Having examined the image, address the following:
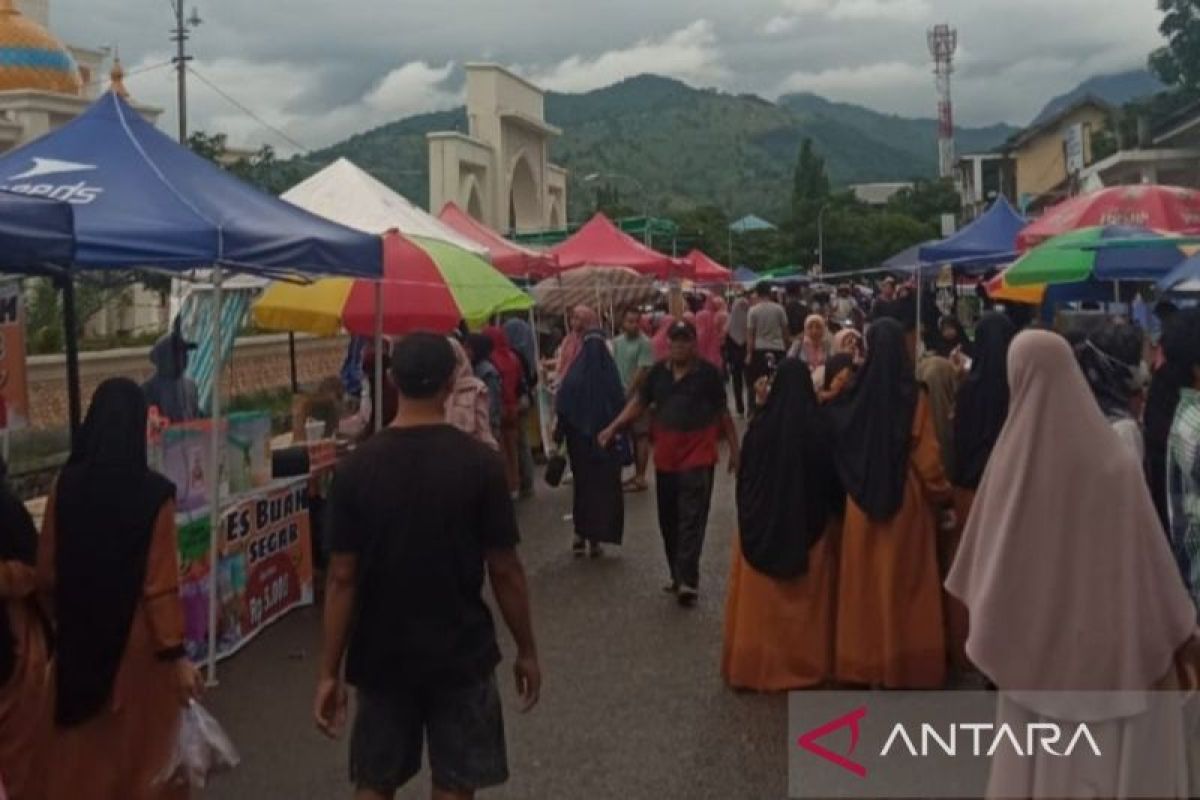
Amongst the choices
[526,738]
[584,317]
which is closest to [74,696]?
[526,738]

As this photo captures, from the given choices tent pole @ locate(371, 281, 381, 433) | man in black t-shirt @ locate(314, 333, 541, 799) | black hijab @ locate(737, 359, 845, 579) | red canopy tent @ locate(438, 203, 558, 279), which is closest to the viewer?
man in black t-shirt @ locate(314, 333, 541, 799)

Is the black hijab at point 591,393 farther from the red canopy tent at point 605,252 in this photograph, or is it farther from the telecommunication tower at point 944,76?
the telecommunication tower at point 944,76

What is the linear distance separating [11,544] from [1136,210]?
9961 millimetres

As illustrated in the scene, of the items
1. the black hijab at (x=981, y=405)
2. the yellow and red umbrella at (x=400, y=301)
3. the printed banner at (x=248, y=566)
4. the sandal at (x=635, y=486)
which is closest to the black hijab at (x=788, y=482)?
the black hijab at (x=981, y=405)

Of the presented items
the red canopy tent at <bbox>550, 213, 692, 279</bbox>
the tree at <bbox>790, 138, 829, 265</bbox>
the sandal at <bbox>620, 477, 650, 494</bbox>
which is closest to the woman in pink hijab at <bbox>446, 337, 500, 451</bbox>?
the sandal at <bbox>620, 477, 650, 494</bbox>

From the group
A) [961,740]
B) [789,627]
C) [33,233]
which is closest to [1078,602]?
[961,740]

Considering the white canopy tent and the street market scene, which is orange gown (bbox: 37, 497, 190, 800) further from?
the white canopy tent

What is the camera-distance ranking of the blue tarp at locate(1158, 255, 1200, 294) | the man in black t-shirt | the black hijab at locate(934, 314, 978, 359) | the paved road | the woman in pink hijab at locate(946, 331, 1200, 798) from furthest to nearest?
1. the black hijab at locate(934, 314, 978, 359)
2. the blue tarp at locate(1158, 255, 1200, 294)
3. the paved road
4. the man in black t-shirt
5. the woman in pink hijab at locate(946, 331, 1200, 798)

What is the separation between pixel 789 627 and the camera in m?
6.71

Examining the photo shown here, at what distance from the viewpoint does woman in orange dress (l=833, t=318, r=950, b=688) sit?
6.47m

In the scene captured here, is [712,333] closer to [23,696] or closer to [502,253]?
[502,253]

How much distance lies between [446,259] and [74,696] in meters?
7.09

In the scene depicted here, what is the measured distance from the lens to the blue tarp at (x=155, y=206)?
6391 millimetres

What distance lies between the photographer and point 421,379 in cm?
394
